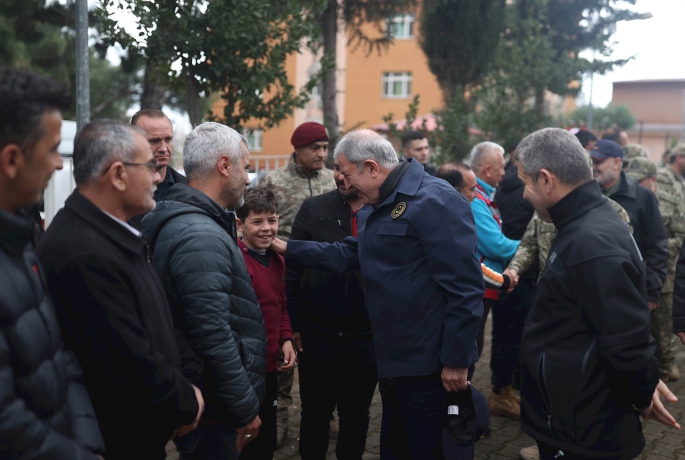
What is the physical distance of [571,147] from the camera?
3111 mm

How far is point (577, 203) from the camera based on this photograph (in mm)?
3045

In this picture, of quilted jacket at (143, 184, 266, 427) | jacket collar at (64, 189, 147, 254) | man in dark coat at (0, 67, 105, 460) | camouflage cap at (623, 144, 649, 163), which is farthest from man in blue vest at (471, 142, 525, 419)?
man in dark coat at (0, 67, 105, 460)

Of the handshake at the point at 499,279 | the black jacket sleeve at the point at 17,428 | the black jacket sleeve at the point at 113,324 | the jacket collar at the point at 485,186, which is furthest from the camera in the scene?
the jacket collar at the point at 485,186

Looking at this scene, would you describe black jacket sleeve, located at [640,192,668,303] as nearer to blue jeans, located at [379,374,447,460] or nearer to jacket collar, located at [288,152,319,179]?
jacket collar, located at [288,152,319,179]

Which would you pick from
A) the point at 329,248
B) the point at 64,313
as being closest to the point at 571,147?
the point at 329,248

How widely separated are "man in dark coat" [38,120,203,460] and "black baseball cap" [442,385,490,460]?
1396 mm

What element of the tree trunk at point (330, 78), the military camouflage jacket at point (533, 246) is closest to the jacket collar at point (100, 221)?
→ the military camouflage jacket at point (533, 246)

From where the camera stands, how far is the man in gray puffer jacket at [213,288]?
2.82 m

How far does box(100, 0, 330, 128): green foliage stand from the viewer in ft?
19.8

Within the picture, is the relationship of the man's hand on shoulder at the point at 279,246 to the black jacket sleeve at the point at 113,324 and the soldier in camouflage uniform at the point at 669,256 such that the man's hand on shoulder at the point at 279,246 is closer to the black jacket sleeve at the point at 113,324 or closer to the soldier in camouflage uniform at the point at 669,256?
the black jacket sleeve at the point at 113,324

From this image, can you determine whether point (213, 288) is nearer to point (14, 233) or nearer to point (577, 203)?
point (14, 233)

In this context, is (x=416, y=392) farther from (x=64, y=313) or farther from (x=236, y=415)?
(x=64, y=313)

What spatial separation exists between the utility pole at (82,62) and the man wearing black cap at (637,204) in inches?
175

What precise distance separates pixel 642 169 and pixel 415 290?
4663 millimetres
